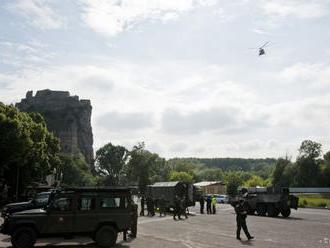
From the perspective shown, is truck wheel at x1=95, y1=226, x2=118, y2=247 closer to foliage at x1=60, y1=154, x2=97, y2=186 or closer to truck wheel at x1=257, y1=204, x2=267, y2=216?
truck wheel at x1=257, y1=204, x2=267, y2=216

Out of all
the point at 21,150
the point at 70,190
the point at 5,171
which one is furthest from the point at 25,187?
the point at 70,190

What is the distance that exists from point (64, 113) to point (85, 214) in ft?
519

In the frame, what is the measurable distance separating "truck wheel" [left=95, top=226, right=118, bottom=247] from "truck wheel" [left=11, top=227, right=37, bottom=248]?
2.43m

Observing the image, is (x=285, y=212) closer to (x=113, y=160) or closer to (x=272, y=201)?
(x=272, y=201)

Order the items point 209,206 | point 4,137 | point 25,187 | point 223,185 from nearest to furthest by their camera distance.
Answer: point 4,137, point 209,206, point 25,187, point 223,185

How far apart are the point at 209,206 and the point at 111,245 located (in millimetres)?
27363

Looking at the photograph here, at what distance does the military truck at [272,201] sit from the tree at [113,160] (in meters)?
116

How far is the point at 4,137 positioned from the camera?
43250 mm

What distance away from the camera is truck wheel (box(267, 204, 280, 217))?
1711 inches

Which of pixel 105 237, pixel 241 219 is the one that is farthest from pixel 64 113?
pixel 105 237

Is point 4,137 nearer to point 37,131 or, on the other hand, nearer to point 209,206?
point 37,131

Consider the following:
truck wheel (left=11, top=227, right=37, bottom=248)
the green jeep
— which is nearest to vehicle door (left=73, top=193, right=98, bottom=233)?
the green jeep

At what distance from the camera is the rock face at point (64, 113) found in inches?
6727

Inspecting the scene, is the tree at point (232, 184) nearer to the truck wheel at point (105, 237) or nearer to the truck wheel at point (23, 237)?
the truck wheel at point (105, 237)
